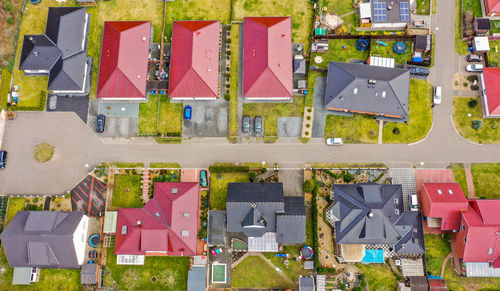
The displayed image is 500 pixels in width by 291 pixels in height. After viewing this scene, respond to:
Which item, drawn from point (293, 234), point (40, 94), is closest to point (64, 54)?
point (40, 94)

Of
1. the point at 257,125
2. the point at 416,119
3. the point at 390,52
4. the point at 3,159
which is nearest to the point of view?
the point at 3,159

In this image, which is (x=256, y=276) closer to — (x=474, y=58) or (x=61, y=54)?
(x=61, y=54)

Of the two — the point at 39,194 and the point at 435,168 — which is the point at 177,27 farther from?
the point at 435,168

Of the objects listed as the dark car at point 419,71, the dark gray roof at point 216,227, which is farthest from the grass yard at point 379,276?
the dark car at point 419,71

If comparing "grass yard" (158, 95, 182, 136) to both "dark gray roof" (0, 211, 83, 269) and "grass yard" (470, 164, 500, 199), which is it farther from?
"grass yard" (470, 164, 500, 199)

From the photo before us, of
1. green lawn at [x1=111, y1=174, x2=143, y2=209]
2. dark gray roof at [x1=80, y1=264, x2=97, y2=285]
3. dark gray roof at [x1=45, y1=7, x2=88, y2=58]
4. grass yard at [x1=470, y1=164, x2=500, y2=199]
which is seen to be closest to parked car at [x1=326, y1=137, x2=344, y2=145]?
grass yard at [x1=470, y1=164, x2=500, y2=199]

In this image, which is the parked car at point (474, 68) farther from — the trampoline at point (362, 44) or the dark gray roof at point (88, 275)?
the dark gray roof at point (88, 275)

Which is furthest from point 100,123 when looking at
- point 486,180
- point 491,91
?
point 491,91
